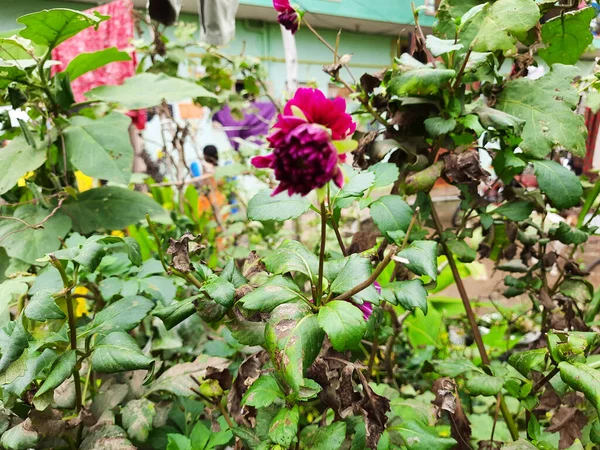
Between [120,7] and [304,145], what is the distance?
1682mm

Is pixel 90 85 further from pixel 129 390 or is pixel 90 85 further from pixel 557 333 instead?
pixel 557 333

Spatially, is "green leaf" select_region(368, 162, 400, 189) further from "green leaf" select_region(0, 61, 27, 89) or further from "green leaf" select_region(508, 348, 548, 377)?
"green leaf" select_region(0, 61, 27, 89)

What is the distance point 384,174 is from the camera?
0.59 meters

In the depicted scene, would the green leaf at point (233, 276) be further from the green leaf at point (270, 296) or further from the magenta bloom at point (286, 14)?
the magenta bloom at point (286, 14)

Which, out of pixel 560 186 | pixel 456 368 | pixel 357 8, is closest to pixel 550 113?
pixel 560 186

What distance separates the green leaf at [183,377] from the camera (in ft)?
2.21

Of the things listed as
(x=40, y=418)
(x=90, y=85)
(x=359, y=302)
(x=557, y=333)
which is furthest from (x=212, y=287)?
(x=90, y=85)

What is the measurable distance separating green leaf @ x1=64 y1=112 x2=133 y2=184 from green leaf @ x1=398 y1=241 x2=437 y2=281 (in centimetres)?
56

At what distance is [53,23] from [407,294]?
0.78 m

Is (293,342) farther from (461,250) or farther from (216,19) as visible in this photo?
(216,19)

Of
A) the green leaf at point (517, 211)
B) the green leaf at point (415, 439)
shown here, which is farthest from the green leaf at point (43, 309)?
the green leaf at point (517, 211)

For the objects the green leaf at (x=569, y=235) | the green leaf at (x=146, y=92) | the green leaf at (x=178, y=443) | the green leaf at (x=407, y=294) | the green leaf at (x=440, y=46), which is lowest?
the green leaf at (x=178, y=443)

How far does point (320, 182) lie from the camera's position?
1.19 ft

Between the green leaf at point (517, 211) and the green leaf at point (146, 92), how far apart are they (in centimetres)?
62
